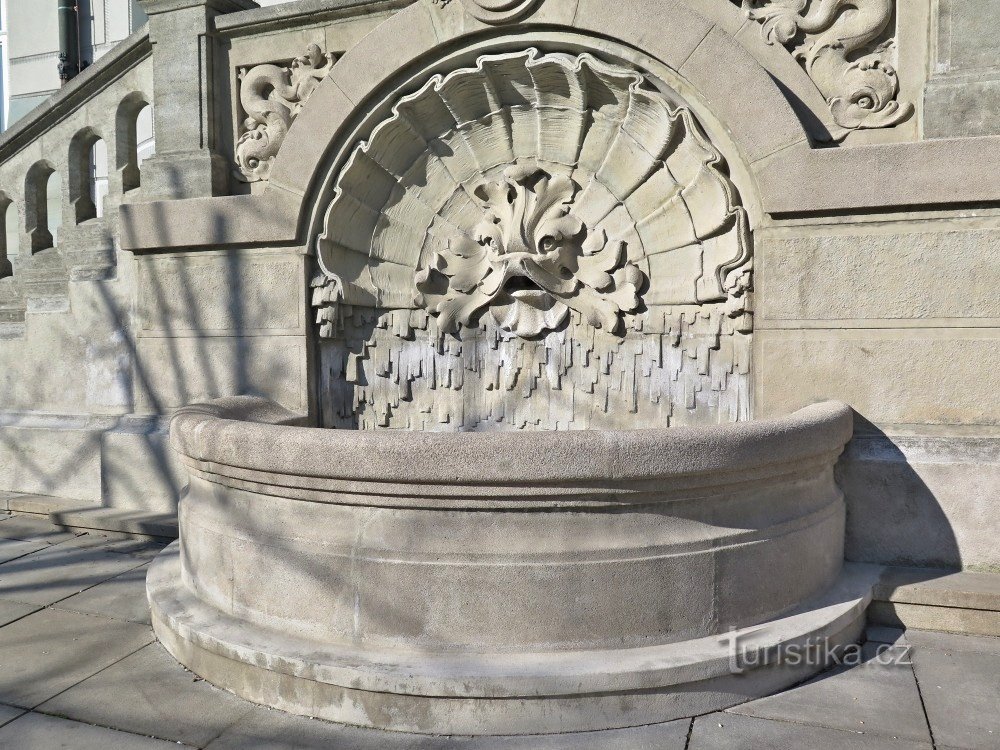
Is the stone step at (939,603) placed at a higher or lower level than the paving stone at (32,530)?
higher

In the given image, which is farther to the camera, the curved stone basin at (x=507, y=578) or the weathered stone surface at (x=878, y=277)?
the weathered stone surface at (x=878, y=277)

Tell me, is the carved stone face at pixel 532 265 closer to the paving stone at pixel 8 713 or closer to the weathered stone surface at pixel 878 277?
the weathered stone surface at pixel 878 277

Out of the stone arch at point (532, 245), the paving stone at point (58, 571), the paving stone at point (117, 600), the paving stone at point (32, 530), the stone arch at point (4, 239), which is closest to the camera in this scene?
the paving stone at point (117, 600)

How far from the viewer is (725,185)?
4348 mm

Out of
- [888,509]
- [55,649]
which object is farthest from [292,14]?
[888,509]

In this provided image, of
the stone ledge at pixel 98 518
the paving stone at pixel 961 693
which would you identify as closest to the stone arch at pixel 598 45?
the stone ledge at pixel 98 518

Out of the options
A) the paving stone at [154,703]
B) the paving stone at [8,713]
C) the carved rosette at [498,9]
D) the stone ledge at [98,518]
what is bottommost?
the paving stone at [8,713]

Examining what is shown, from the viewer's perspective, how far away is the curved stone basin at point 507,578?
2.87 meters

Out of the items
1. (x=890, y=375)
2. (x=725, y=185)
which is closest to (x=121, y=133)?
(x=725, y=185)

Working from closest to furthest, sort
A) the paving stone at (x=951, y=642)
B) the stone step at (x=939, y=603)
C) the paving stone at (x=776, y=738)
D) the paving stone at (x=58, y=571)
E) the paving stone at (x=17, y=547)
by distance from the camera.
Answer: the paving stone at (x=776, y=738) → the paving stone at (x=951, y=642) → the stone step at (x=939, y=603) → the paving stone at (x=58, y=571) → the paving stone at (x=17, y=547)

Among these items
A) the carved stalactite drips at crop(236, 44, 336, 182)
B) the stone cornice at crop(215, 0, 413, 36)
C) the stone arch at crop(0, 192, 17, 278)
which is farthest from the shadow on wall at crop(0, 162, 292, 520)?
the stone cornice at crop(215, 0, 413, 36)

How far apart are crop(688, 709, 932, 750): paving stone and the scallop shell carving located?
2.31 m

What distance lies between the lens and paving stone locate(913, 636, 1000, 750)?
9.20 ft

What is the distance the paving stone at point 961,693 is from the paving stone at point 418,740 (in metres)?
0.92
